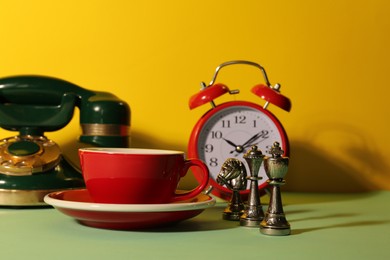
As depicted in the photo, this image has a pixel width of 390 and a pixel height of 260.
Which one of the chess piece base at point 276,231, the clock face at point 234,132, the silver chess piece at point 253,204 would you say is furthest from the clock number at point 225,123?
the chess piece base at point 276,231

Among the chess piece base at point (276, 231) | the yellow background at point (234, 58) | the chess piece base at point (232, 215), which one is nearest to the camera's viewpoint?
the chess piece base at point (276, 231)

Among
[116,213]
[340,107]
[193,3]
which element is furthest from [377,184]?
[116,213]

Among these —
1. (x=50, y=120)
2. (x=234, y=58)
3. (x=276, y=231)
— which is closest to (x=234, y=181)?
(x=276, y=231)

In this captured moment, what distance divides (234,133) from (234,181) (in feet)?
0.76

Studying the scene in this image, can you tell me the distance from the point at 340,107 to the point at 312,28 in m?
0.20

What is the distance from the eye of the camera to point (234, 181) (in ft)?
3.07

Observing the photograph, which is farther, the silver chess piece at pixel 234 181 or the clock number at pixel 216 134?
the clock number at pixel 216 134

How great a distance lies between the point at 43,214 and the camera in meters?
0.94

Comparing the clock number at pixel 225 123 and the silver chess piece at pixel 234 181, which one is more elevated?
the clock number at pixel 225 123

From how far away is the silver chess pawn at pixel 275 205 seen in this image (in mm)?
768

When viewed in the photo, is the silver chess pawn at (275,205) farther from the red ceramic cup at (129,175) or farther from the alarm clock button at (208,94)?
the alarm clock button at (208,94)

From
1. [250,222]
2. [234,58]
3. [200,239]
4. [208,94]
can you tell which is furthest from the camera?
[234,58]

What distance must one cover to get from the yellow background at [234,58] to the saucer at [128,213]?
0.58 meters

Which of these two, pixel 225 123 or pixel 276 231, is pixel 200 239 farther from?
pixel 225 123
